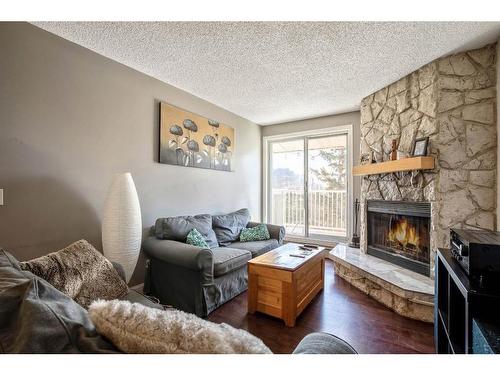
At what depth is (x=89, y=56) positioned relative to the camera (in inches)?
85.8

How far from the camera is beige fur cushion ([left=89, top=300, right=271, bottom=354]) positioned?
1.83 ft

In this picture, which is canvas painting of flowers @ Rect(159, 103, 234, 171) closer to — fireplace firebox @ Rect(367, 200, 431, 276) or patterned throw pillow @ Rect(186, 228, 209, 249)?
patterned throw pillow @ Rect(186, 228, 209, 249)

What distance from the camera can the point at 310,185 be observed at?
4395mm

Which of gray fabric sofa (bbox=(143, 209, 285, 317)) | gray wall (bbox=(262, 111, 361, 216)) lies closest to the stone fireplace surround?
gray wall (bbox=(262, 111, 361, 216))

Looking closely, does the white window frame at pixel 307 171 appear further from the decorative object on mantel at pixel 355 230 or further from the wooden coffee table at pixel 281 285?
the wooden coffee table at pixel 281 285

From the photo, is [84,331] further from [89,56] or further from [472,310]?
[89,56]

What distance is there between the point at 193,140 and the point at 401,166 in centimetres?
256

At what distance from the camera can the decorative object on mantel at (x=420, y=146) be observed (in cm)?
234

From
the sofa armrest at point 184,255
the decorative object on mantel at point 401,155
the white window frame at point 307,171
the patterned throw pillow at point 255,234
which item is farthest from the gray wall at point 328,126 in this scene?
the sofa armrest at point 184,255

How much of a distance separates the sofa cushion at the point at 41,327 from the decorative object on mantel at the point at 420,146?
9.40 ft

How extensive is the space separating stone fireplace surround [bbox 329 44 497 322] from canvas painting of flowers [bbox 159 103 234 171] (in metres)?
2.45

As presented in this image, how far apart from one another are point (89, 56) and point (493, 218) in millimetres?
4085

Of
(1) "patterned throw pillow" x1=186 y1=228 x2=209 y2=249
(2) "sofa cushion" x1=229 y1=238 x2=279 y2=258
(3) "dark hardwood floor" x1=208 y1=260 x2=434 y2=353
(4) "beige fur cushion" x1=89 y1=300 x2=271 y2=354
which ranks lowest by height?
(3) "dark hardwood floor" x1=208 y1=260 x2=434 y2=353
